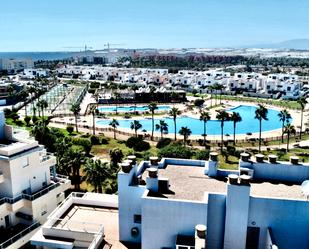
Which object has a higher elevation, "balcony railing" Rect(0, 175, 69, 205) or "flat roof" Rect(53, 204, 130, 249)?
"flat roof" Rect(53, 204, 130, 249)

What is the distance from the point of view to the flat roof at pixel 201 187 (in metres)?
19.3

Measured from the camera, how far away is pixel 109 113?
110812 mm

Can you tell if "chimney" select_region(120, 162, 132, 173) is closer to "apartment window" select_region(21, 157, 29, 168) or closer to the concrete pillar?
the concrete pillar

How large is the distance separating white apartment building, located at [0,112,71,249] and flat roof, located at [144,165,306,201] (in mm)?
13041

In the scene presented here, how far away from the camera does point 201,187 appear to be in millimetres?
20453

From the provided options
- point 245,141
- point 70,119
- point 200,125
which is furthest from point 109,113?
point 245,141

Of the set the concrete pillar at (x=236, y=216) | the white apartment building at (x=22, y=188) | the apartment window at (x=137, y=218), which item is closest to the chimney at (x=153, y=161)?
the apartment window at (x=137, y=218)

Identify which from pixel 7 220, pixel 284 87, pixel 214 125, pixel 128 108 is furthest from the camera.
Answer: pixel 284 87

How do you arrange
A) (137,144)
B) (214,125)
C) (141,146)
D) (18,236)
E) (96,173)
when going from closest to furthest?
1. (18,236)
2. (96,173)
3. (141,146)
4. (137,144)
5. (214,125)

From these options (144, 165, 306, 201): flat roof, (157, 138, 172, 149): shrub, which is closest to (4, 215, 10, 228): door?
(144, 165, 306, 201): flat roof

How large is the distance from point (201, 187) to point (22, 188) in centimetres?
1780

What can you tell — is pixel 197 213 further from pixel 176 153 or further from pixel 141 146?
pixel 141 146

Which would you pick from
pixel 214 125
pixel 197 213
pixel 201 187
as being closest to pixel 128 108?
pixel 214 125

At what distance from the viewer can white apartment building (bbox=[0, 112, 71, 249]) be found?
28.9 meters
